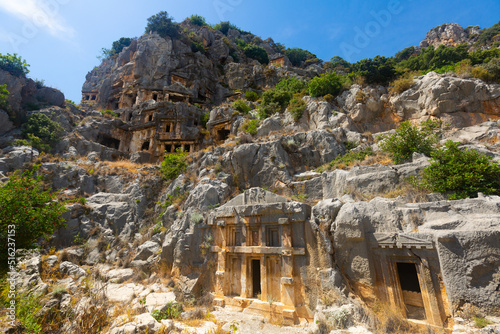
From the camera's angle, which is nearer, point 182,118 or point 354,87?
point 354,87

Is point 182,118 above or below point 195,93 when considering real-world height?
below

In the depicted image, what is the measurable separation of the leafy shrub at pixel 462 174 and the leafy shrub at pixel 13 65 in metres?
43.7

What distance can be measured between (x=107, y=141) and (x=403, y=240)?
3772 cm

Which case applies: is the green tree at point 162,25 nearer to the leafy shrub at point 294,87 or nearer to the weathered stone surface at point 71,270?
the leafy shrub at point 294,87

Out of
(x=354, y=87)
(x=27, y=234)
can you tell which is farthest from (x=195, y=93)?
(x=27, y=234)

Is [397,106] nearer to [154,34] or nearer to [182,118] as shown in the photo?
[182,118]

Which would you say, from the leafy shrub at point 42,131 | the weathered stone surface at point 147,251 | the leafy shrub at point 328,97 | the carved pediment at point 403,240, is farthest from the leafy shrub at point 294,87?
the leafy shrub at point 42,131

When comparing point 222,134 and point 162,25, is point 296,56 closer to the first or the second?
point 162,25

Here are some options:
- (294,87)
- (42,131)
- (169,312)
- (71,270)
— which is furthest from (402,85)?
(42,131)

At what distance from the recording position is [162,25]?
4369 cm

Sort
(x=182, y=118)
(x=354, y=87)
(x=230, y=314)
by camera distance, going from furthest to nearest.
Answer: (x=182, y=118)
(x=354, y=87)
(x=230, y=314)

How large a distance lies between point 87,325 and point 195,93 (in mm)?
38405

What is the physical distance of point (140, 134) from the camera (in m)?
32.7

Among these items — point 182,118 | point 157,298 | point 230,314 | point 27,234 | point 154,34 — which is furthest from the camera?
point 154,34
